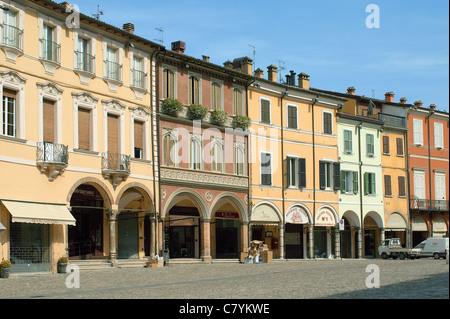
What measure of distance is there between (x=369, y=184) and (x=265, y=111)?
1313 centimetres

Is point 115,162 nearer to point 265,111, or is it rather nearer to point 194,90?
point 194,90

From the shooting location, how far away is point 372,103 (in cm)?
5944

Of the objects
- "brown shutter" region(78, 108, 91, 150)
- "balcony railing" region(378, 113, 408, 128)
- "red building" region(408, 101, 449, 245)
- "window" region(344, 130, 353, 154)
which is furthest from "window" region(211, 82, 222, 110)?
"red building" region(408, 101, 449, 245)

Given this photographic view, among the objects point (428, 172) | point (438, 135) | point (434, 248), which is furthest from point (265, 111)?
point (438, 135)

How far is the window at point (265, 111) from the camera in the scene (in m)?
46.8

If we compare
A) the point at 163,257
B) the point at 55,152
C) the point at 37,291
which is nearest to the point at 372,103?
the point at 163,257

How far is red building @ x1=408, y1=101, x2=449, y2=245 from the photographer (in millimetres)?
59750

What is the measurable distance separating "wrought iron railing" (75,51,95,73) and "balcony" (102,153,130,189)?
4186mm

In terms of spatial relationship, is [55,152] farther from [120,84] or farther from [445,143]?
[445,143]

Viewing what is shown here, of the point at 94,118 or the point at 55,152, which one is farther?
the point at 94,118

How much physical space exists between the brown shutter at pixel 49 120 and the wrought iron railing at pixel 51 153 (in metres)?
0.41

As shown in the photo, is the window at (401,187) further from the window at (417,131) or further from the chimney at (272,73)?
the chimney at (272,73)

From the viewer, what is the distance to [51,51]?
32.3 meters

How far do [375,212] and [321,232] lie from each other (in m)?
6.20
